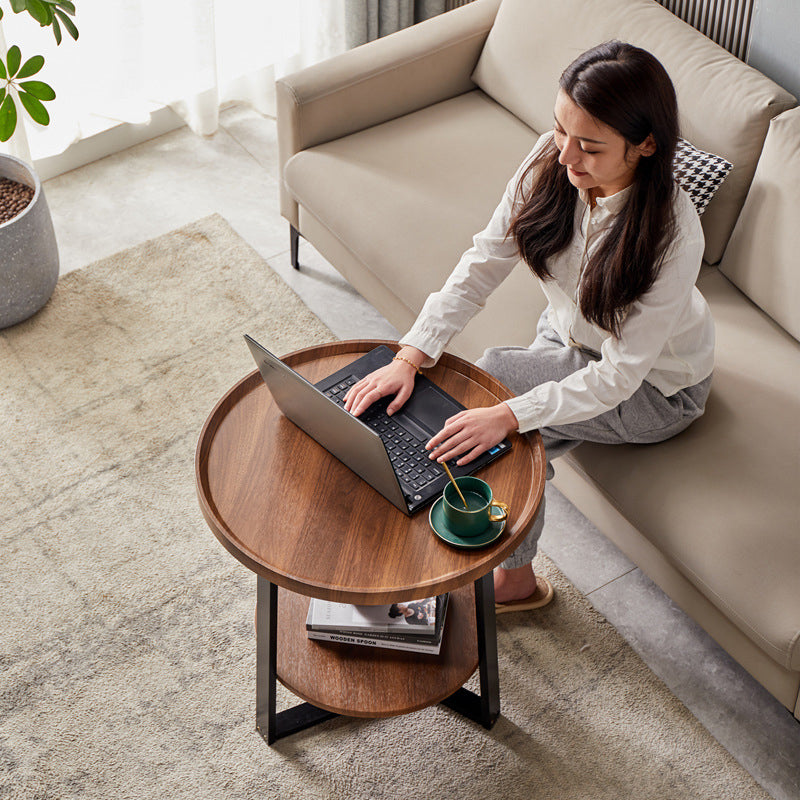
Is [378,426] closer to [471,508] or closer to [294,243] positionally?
[471,508]

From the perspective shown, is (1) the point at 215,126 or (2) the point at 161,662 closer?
(2) the point at 161,662

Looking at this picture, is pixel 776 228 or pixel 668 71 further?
pixel 668 71

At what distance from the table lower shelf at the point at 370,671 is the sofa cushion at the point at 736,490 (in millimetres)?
396

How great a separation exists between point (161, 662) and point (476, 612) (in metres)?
0.65

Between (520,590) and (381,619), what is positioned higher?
(381,619)

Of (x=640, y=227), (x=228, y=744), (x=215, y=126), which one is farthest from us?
(x=215, y=126)

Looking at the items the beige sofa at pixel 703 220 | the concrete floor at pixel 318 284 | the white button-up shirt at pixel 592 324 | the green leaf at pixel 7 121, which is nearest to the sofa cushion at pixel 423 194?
the beige sofa at pixel 703 220

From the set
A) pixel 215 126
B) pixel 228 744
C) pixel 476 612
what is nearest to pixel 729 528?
pixel 476 612

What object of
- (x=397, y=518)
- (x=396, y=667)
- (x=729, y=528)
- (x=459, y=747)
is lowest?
(x=459, y=747)

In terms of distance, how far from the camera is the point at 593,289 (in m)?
1.52

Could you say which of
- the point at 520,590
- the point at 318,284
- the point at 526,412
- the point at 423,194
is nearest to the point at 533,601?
the point at 520,590

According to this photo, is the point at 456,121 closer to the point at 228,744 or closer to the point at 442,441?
the point at 442,441

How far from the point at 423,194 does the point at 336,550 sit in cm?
113

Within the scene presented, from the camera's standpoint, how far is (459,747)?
1.75m
